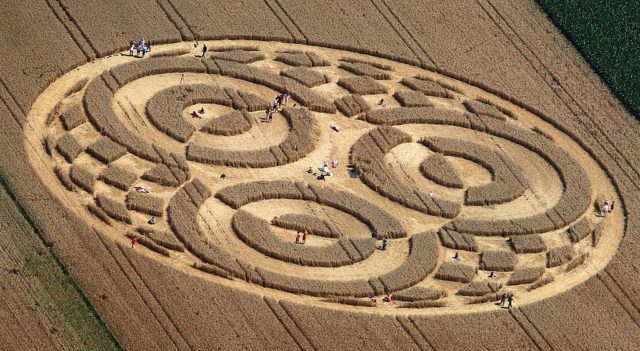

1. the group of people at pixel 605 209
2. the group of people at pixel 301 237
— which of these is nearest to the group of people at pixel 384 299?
the group of people at pixel 301 237

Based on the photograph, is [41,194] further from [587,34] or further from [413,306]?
[587,34]

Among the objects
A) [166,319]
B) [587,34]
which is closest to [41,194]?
[166,319]

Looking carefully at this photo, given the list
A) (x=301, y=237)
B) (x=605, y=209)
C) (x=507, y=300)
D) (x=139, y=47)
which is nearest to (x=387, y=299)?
(x=301, y=237)

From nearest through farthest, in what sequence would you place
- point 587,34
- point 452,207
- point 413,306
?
point 413,306 < point 452,207 < point 587,34

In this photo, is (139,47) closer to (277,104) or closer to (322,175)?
(277,104)

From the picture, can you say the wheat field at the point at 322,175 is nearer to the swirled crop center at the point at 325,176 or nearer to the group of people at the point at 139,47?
the swirled crop center at the point at 325,176

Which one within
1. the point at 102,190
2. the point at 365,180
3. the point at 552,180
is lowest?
the point at 552,180
